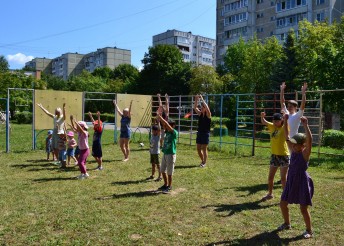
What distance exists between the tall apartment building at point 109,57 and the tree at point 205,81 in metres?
72.3

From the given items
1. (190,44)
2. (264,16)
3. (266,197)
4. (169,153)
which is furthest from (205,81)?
(190,44)

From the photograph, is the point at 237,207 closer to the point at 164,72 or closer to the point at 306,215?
the point at 306,215

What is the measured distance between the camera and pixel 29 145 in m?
16.3

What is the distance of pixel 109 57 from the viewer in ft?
365

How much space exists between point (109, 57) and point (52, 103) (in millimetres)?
98650

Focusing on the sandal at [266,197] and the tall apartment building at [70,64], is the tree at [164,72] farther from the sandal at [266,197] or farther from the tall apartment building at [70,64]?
the tall apartment building at [70,64]

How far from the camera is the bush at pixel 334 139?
58.0ft

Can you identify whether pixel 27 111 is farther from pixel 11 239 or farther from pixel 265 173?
pixel 11 239

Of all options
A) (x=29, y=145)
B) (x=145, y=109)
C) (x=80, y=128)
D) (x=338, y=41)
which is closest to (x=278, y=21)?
(x=338, y=41)

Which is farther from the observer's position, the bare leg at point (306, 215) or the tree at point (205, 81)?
the tree at point (205, 81)

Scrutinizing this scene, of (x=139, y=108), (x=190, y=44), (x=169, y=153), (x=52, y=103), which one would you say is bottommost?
(x=169, y=153)

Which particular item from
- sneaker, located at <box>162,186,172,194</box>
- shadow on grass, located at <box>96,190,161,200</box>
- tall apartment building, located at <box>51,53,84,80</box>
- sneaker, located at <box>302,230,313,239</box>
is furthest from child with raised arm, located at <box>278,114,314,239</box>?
tall apartment building, located at <box>51,53,84,80</box>

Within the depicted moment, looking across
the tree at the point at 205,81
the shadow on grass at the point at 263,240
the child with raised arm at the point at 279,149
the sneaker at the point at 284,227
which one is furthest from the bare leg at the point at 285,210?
the tree at the point at 205,81

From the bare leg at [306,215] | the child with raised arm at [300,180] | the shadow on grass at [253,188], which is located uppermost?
the child with raised arm at [300,180]
